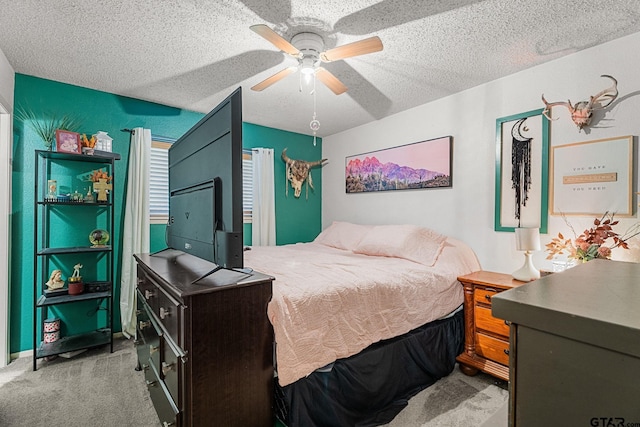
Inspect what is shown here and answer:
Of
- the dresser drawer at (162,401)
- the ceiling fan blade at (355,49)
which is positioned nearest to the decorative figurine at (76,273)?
the dresser drawer at (162,401)

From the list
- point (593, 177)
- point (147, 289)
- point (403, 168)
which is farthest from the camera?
point (403, 168)

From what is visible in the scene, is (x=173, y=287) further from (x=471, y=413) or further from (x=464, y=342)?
(x=464, y=342)

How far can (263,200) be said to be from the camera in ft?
12.7

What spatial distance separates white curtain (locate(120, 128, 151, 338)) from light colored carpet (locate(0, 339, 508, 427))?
0.51 meters

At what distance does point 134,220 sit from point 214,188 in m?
1.90

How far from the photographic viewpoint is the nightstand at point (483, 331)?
2.10m

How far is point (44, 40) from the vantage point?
204 centimetres

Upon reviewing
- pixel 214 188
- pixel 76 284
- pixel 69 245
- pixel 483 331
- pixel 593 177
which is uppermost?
pixel 593 177

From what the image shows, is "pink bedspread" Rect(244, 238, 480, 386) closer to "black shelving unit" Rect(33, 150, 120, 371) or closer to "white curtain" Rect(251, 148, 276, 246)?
"white curtain" Rect(251, 148, 276, 246)

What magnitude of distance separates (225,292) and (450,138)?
259 centimetres

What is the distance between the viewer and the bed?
152cm

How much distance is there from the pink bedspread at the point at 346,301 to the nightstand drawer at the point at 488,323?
0.57ft

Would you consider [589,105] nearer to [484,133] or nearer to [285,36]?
[484,133]

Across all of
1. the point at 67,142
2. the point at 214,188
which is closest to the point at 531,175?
the point at 214,188
